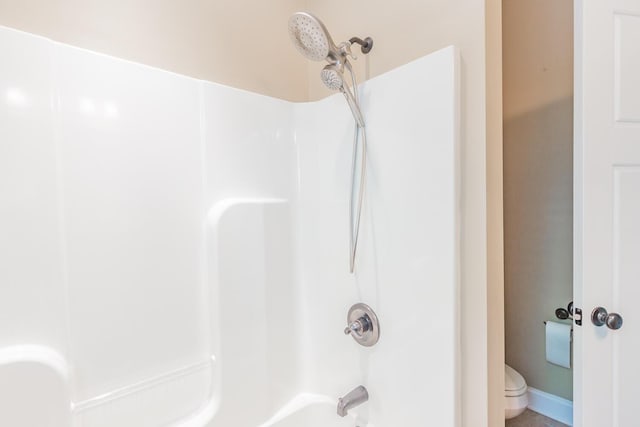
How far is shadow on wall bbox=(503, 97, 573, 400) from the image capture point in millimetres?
1920

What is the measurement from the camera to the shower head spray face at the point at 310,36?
3.20 feet

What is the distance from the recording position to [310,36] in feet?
3.35

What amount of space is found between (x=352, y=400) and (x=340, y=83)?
133 cm

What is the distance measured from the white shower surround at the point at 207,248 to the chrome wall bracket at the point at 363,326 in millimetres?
39

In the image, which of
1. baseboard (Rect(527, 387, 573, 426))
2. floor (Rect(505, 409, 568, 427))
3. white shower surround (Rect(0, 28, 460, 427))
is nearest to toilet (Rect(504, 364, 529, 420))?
floor (Rect(505, 409, 568, 427))

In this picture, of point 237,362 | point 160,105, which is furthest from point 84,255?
point 237,362

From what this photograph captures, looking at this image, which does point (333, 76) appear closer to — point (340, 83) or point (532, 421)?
point (340, 83)

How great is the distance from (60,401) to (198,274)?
52 cm
